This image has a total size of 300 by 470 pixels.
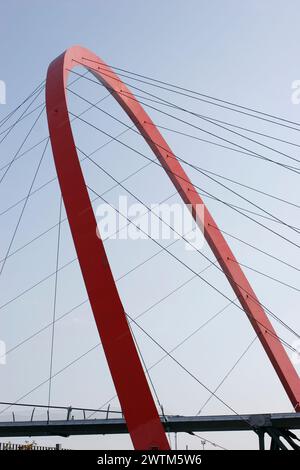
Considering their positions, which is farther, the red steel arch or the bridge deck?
the bridge deck

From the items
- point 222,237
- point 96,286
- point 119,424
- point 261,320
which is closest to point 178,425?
point 119,424

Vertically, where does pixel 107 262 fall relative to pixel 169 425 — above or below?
above

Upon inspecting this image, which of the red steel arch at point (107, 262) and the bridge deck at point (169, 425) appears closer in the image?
the red steel arch at point (107, 262)

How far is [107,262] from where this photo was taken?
15109mm

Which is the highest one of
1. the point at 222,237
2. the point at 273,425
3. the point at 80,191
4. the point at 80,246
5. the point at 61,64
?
the point at 61,64

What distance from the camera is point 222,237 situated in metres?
26.5

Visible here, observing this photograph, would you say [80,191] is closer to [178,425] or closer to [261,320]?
[261,320]

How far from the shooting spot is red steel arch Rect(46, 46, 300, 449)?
544 inches

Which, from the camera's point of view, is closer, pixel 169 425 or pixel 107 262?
pixel 107 262

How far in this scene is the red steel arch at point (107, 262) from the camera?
1382cm
